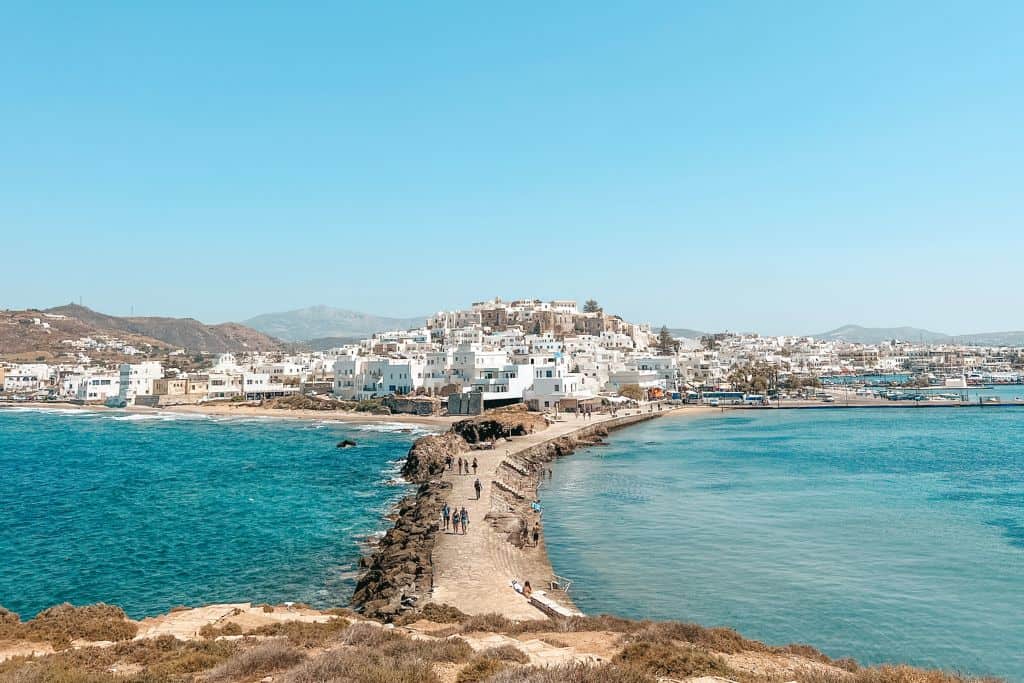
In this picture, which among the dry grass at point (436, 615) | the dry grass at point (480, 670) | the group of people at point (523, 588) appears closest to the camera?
the dry grass at point (480, 670)

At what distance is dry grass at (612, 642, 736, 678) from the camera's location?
10117mm

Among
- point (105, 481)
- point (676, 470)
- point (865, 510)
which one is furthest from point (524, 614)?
point (105, 481)

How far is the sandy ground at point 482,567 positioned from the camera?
1606cm

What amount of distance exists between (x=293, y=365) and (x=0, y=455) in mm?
58333

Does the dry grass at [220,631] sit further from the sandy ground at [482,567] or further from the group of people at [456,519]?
the group of people at [456,519]

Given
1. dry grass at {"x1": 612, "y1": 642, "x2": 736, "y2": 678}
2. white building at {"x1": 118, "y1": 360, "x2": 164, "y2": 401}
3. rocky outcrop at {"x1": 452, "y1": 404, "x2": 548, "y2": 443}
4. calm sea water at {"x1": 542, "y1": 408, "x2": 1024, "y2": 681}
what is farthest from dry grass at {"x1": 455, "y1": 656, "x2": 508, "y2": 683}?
white building at {"x1": 118, "y1": 360, "x2": 164, "y2": 401}

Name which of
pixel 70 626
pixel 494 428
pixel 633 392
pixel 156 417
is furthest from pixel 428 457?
pixel 156 417

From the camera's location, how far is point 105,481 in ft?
123

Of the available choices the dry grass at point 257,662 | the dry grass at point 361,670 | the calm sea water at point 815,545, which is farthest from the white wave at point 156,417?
the dry grass at point 361,670

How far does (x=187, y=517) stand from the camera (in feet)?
93.8

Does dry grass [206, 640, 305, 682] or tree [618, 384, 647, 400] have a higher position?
tree [618, 384, 647, 400]

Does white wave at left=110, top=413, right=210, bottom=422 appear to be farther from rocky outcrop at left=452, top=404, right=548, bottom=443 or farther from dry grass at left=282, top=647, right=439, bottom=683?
dry grass at left=282, top=647, right=439, bottom=683

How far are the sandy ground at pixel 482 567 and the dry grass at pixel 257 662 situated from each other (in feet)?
18.5

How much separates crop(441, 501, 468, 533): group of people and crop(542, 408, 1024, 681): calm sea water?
296cm
